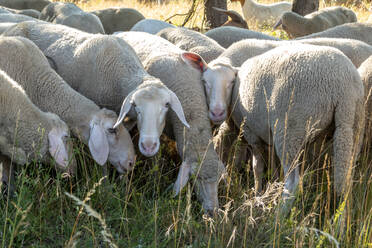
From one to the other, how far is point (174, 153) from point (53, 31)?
1894mm

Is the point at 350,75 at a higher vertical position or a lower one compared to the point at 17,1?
higher

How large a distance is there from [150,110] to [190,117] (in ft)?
1.97

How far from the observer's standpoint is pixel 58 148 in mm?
4121

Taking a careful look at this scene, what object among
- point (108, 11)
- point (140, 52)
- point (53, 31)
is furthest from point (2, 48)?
point (108, 11)

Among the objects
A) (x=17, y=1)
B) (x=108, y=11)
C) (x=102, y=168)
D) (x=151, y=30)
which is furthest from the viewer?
(x=17, y=1)

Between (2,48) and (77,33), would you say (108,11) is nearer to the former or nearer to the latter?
(77,33)

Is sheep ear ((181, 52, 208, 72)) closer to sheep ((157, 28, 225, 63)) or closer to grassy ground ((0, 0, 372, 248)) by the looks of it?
sheep ((157, 28, 225, 63))

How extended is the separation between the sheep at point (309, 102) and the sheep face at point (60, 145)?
1383 millimetres

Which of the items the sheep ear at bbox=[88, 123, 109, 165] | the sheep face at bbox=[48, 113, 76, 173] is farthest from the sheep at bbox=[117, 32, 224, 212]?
the sheep face at bbox=[48, 113, 76, 173]

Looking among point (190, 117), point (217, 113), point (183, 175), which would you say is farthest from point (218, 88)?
point (183, 175)

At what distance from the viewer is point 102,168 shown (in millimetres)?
4363

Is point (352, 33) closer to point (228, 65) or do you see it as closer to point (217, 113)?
point (228, 65)

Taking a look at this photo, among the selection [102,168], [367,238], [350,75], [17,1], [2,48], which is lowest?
[17,1]

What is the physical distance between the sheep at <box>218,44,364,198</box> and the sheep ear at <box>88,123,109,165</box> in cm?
112
